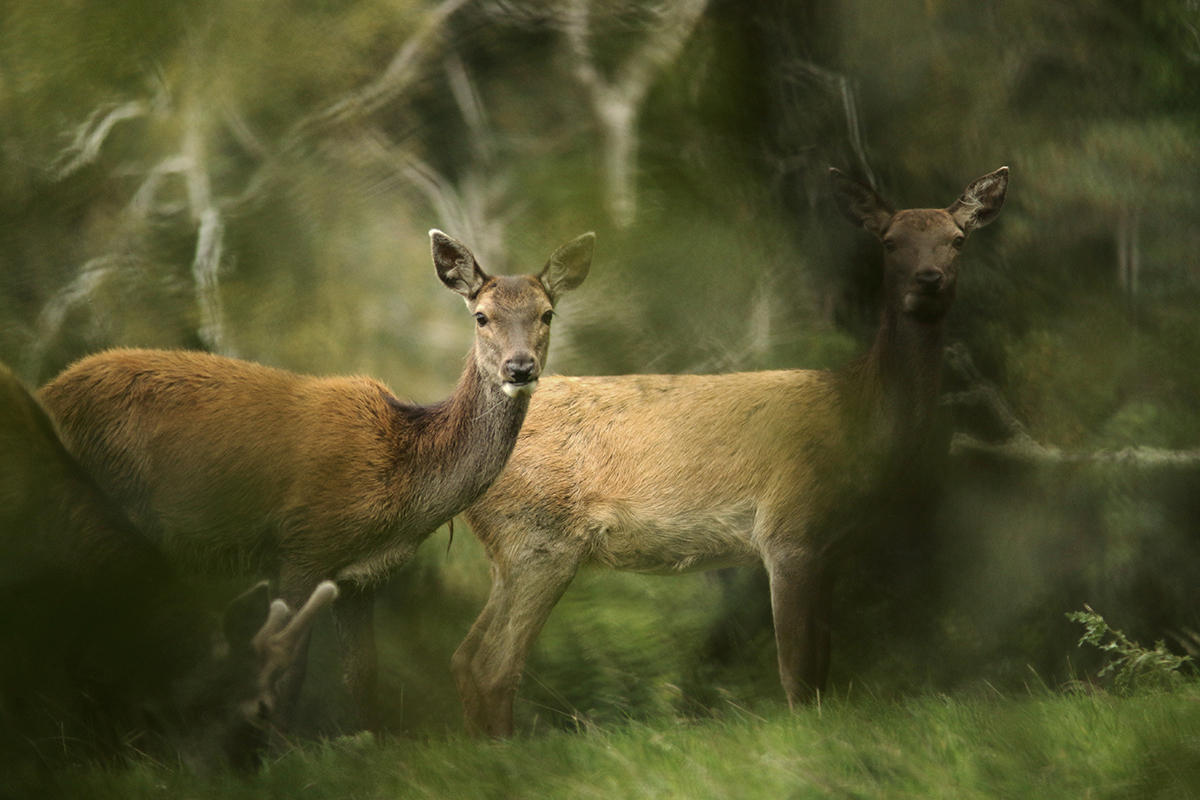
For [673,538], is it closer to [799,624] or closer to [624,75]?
[799,624]

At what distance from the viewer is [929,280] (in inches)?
178

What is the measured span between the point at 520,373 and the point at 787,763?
1.64 meters

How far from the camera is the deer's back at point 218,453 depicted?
4352mm

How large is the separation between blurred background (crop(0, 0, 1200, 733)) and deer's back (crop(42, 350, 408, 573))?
668mm

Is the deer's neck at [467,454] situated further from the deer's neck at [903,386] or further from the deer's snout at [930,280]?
the deer's snout at [930,280]

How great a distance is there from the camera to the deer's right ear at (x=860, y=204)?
4.85 meters

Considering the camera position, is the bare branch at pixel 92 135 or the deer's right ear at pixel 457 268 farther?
the bare branch at pixel 92 135

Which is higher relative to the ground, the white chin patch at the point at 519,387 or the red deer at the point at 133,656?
the white chin patch at the point at 519,387

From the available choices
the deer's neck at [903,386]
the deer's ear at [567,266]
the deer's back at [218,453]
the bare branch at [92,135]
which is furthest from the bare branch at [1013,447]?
the bare branch at [92,135]

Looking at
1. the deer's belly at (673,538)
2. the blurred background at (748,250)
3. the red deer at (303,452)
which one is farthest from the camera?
the blurred background at (748,250)

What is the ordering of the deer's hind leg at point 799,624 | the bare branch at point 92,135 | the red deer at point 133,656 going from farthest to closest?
1. the bare branch at point 92,135
2. the deer's hind leg at point 799,624
3. the red deer at point 133,656

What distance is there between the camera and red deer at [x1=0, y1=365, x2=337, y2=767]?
3.25 meters

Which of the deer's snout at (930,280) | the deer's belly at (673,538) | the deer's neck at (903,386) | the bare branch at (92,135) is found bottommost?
the deer's belly at (673,538)

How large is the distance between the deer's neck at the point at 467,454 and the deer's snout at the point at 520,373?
10.5 inches
